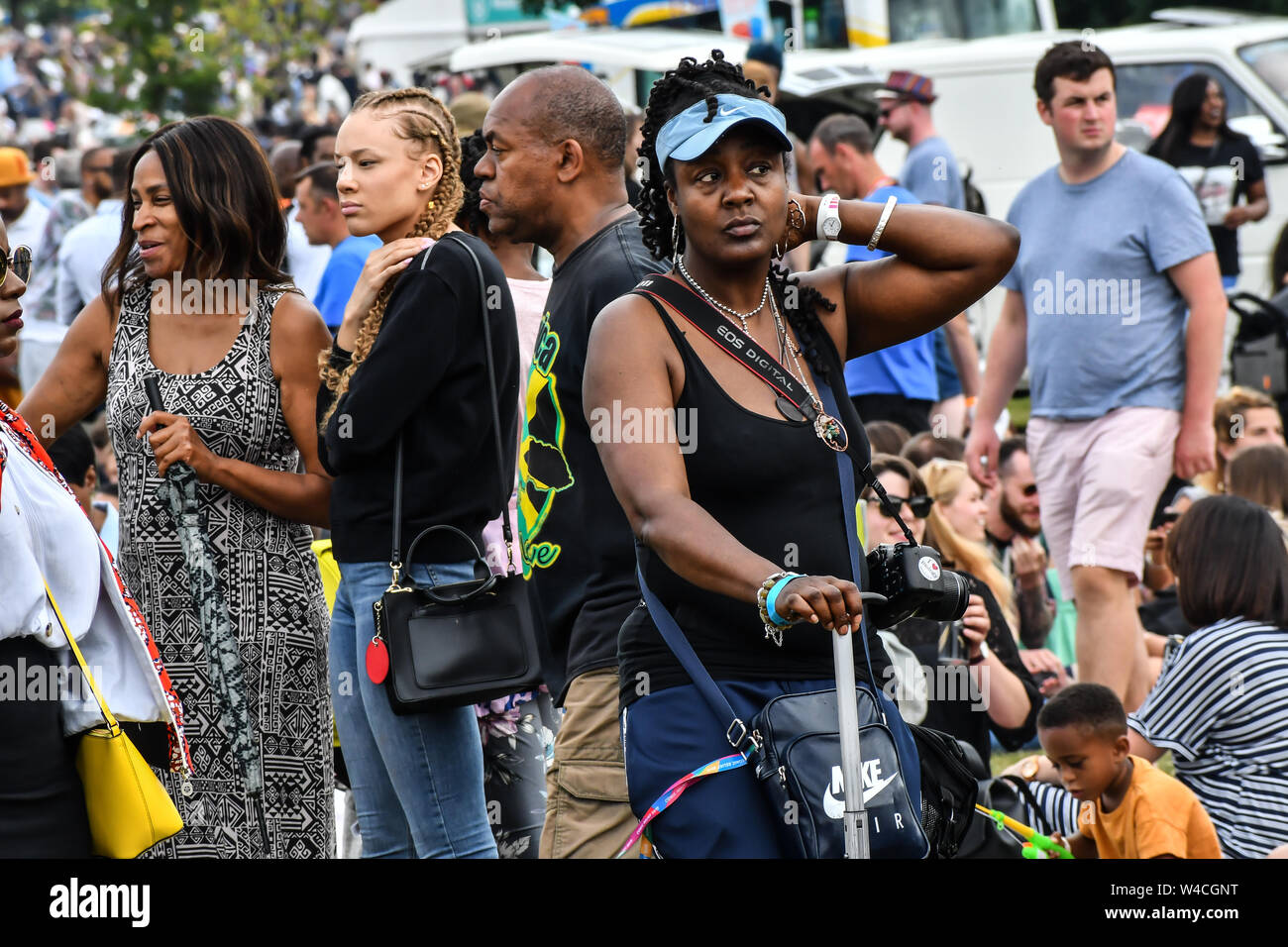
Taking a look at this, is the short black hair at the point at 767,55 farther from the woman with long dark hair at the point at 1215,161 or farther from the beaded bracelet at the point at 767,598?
the beaded bracelet at the point at 767,598

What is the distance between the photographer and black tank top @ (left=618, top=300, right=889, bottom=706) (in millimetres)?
3061

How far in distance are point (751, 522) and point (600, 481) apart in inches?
28.9

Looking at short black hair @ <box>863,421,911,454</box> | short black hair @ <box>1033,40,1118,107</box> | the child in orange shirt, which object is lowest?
the child in orange shirt

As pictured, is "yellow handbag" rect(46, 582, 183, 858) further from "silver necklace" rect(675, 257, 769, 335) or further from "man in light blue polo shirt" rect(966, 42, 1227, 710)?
"man in light blue polo shirt" rect(966, 42, 1227, 710)

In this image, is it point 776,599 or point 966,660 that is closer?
point 776,599

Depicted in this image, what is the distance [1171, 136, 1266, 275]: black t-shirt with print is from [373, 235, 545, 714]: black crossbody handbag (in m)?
7.27

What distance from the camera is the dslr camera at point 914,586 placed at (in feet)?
9.89

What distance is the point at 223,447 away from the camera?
4.44 metres

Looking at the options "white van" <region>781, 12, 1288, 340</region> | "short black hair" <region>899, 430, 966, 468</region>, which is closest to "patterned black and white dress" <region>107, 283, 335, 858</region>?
"short black hair" <region>899, 430, 966, 468</region>

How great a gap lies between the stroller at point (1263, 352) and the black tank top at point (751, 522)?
23.2 ft

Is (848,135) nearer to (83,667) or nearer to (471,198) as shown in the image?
(471,198)

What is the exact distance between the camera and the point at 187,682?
14.5 ft

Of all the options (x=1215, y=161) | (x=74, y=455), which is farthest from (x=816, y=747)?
(x=1215, y=161)
